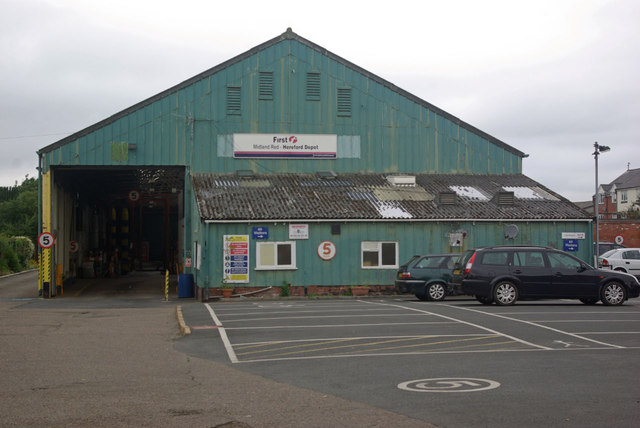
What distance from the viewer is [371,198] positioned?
30609 millimetres

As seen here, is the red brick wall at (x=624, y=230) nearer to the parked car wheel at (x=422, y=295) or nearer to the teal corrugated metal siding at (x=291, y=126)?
the teal corrugated metal siding at (x=291, y=126)

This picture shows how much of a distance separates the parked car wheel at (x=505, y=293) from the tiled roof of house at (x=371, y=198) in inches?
344

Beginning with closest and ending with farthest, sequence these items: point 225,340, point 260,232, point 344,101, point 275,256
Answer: point 225,340
point 260,232
point 275,256
point 344,101

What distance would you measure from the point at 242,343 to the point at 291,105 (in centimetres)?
2022

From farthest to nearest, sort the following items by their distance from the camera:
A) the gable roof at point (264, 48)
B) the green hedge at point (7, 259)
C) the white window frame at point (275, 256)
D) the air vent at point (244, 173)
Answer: the green hedge at point (7, 259), the air vent at point (244, 173), the gable roof at point (264, 48), the white window frame at point (275, 256)

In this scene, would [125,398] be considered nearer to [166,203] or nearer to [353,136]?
[353,136]

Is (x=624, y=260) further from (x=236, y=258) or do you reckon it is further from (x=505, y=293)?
(x=236, y=258)

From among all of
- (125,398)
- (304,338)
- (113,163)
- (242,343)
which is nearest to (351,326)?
(304,338)

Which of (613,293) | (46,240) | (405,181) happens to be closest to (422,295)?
(613,293)

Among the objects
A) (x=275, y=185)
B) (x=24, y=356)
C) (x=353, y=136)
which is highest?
(x=353, y=136)

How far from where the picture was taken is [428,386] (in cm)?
918

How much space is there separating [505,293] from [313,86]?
51.3 ft

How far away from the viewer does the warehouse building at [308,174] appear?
92.7 ft

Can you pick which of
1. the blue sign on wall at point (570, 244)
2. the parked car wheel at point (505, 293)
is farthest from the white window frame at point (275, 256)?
the blue sign on wall at point (570, 244)
